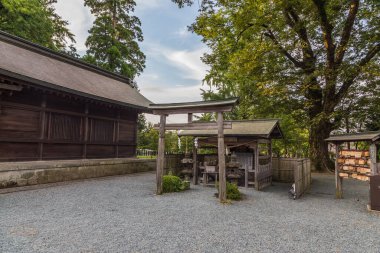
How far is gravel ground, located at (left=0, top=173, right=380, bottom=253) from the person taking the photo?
4.22 m

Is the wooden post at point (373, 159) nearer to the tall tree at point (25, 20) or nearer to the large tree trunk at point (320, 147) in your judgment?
the large tree trunk at point (320, 147)

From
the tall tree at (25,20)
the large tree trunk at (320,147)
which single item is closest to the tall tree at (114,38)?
Result: the tall tree at (25,20)

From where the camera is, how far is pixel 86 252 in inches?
151

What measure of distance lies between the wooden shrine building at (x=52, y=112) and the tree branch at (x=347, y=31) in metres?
13.2

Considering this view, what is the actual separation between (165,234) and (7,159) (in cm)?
804

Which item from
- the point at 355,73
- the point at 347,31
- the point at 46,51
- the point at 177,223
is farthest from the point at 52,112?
the point at 347,31

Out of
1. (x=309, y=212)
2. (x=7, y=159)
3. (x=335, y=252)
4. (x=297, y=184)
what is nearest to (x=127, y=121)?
(x=7, y=159)

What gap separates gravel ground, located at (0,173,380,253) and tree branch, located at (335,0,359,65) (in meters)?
10.3

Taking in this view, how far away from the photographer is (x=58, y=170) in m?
10.2

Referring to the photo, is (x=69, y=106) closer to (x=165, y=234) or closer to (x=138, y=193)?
(x=138, y=193)

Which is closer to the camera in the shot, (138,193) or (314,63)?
(138,193)

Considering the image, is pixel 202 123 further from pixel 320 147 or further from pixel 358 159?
pixel 320 147

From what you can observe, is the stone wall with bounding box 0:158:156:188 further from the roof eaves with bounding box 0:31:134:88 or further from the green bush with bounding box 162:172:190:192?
the roof eaves with bounding box 0:31:134:88

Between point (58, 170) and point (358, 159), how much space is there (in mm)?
12050
